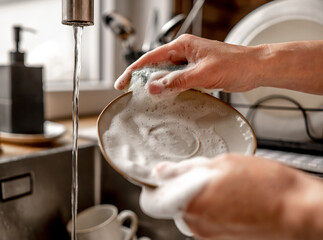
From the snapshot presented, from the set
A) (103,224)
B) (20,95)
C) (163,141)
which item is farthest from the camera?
(20,95)

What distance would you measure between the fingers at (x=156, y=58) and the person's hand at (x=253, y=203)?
231mm

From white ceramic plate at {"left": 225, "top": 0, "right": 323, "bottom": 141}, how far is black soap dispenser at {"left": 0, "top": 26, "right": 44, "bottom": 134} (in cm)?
43

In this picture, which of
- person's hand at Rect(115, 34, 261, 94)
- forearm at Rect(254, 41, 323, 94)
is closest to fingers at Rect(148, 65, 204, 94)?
person's hand at Rect(115, 34, 261, 94)

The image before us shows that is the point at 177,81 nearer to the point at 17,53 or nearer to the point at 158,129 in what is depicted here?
the point at 158,129

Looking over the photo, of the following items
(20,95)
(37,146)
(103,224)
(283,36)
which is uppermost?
(283,36)

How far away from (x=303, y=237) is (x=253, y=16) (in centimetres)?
53

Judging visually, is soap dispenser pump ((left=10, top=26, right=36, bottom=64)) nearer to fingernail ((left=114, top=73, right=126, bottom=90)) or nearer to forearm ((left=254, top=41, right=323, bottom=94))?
fingernail ((left=114, top=73, right=126, bottom=90))

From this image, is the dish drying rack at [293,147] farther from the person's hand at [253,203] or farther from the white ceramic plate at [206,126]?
the person's hand at [253,203]

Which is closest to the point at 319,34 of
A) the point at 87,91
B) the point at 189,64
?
the point at 189,64

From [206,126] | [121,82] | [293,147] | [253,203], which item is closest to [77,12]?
[121,82]

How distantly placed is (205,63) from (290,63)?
14cm

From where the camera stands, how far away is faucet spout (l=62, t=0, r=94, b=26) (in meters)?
0.43

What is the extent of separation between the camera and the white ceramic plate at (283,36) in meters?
0.62

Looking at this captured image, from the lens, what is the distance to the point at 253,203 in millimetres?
256
